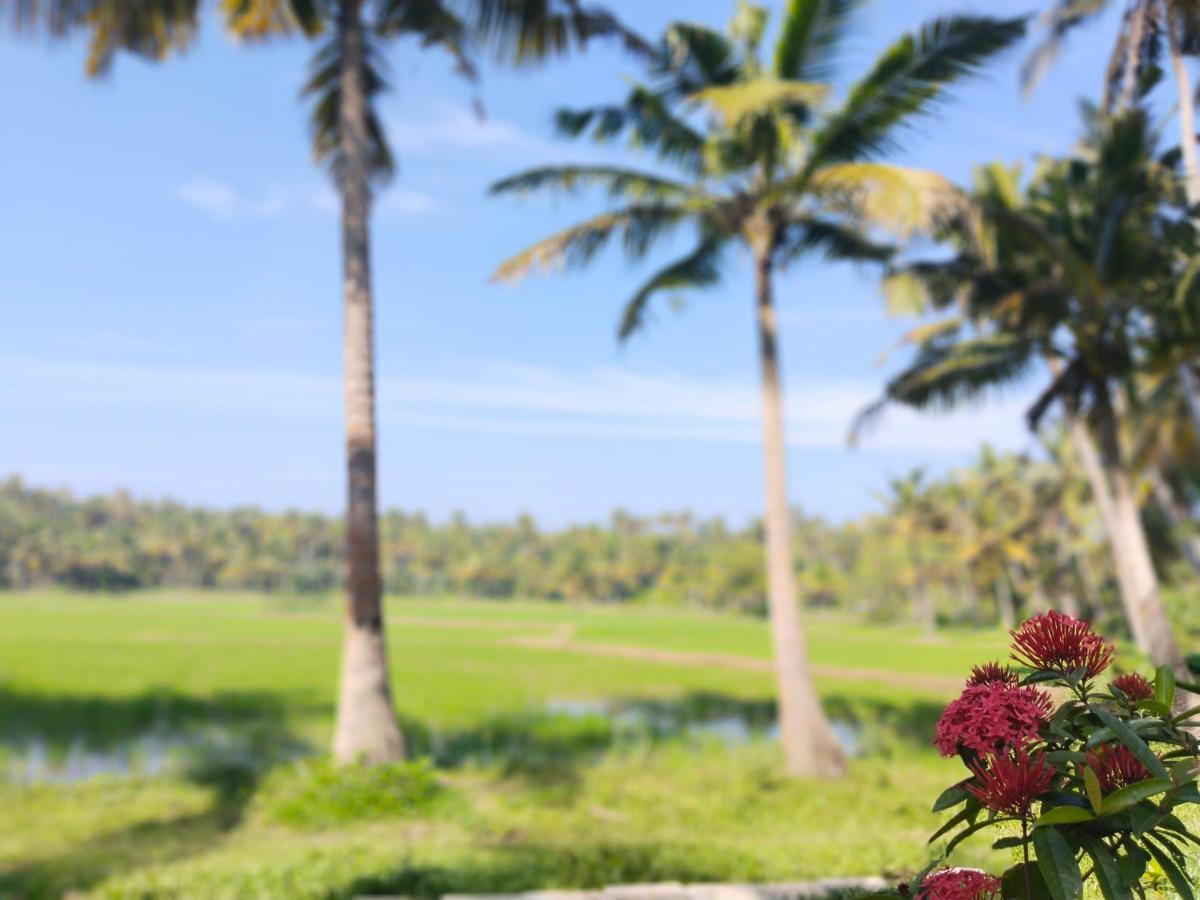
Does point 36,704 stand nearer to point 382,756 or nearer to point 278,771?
point 278,771

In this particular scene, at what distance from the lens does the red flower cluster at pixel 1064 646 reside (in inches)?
41.6

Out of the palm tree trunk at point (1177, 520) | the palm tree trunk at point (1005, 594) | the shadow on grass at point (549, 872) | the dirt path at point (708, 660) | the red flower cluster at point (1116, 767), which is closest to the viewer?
the red flower cluster at point (1116, 767)

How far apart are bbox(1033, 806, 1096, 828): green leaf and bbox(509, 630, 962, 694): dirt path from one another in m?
15.6

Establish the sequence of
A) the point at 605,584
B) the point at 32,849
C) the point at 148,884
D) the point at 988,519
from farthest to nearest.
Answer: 1. the point at 605,584
2. the point at 988,519
3. the point at 32,849
4. the point at 148,884

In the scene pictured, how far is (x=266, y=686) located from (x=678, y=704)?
853 cm

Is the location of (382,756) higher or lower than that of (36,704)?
higher

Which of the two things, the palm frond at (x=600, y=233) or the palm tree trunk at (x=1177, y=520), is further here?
the palm tree trunk at (x=1177, y=520)

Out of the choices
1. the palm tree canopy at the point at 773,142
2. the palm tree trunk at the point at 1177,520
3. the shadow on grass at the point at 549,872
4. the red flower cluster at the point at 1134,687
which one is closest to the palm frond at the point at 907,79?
the palm tree canopy at the point at 773,142

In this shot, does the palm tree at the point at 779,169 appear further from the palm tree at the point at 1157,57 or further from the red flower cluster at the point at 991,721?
the red flower cluster at the point at 991,721

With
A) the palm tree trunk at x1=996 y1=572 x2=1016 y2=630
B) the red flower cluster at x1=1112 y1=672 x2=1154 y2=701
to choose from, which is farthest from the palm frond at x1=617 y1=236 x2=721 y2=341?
the palm tree trunk at x1=996 y1=572 x2=1016 y2=630

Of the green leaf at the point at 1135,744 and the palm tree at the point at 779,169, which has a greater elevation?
the palm tree at the point at 779,169

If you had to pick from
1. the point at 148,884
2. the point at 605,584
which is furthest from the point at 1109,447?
the point at 605,584

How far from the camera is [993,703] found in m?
0.94

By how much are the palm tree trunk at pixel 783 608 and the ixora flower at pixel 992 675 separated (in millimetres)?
7117
